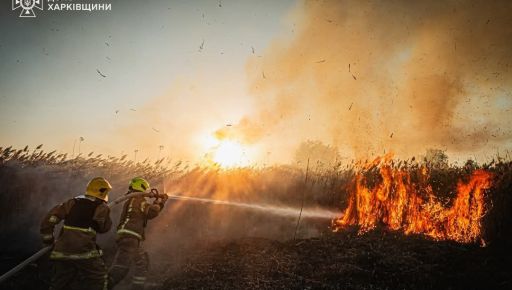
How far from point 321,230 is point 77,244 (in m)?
10.7

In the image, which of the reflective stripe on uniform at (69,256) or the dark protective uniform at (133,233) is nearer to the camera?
the reflective stripe on uniform at (69,256)

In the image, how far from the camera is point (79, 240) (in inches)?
249

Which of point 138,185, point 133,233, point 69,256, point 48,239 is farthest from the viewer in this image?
point 138,185

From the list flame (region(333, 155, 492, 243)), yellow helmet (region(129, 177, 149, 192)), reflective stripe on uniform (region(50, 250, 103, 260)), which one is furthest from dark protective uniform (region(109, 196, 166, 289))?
flame (region(333, 155, 492, 243))

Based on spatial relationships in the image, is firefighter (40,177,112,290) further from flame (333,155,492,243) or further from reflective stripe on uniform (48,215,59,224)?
flame (333,155,492,243)

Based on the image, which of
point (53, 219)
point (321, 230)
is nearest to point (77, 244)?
point (53, 219)

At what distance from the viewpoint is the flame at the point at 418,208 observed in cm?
1329

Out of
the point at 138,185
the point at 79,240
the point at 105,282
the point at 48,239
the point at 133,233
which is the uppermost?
the point at 138,185

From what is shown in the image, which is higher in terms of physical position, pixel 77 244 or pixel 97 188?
pixel 97 188

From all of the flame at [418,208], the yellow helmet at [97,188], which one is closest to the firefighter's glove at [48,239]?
the yellow helmet at [97,188]

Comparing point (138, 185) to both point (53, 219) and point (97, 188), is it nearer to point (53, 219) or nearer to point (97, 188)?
point (97, 188)

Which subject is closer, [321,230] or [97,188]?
[97,188]

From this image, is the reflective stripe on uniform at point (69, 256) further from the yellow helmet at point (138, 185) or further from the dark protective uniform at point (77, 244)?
the yellow helmet at point (138, 185)

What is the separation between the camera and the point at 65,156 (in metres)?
19.0
